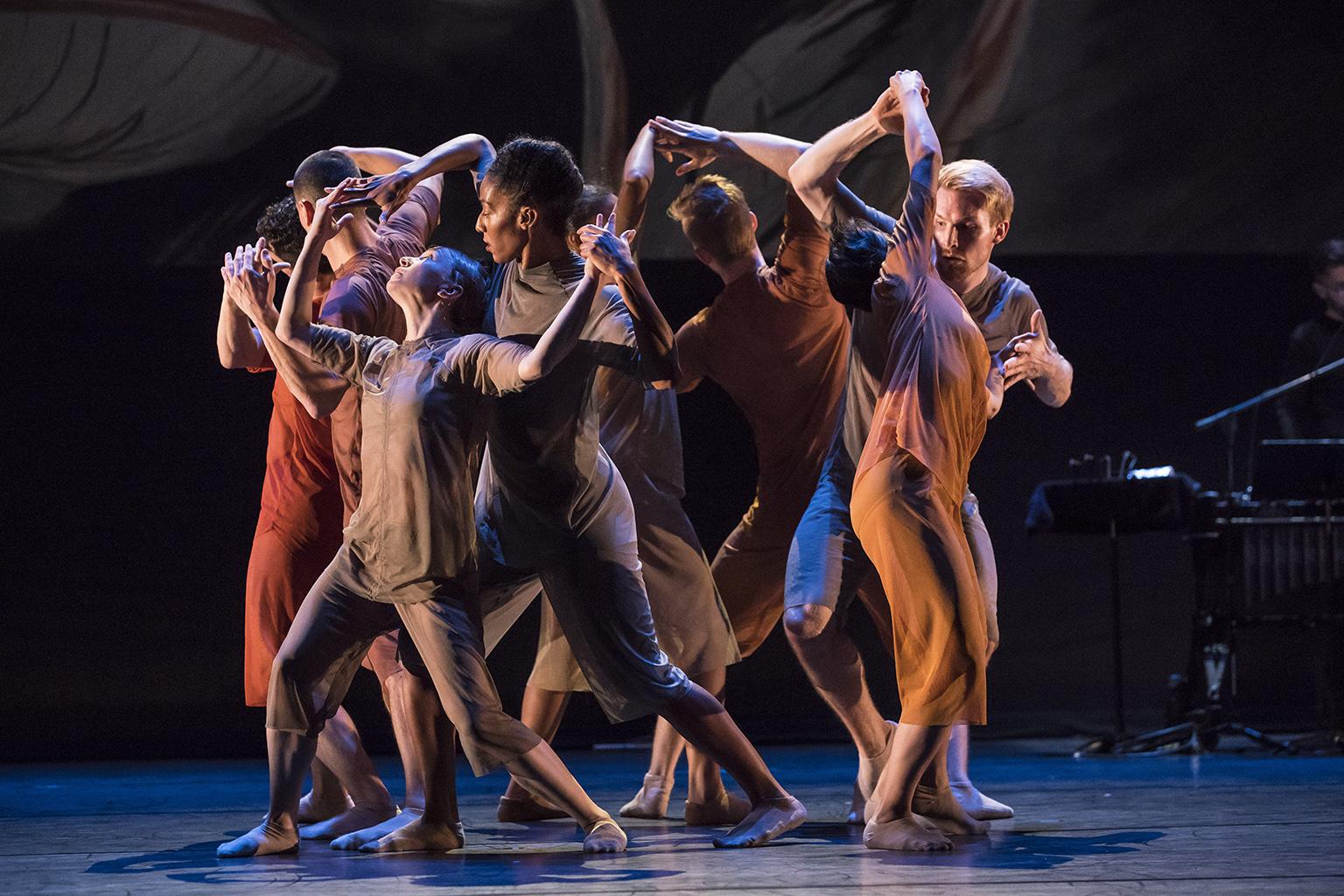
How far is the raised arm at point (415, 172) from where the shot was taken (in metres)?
3.71

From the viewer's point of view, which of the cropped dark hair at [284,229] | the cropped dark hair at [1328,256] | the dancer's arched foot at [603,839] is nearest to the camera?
the dancer's arched foot at [603,839]

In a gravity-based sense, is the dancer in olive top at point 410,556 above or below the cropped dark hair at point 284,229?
below

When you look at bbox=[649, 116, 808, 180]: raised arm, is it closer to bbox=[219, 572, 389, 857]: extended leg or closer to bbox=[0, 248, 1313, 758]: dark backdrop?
bbox=[219, 572, 389, 857]: extended leg

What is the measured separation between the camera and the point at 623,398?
4.41 metres

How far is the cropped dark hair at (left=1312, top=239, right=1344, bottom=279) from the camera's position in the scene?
639 centimetres

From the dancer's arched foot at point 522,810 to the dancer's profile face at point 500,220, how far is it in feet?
5.27

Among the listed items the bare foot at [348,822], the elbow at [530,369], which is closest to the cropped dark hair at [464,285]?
the elbow at [530,369]

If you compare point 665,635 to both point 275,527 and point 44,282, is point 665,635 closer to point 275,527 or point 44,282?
point 275,527

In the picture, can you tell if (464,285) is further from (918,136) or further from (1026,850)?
(1026,850)

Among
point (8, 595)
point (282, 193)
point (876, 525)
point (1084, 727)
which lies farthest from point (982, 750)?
point (8, 595)

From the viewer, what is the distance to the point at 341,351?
3.58 m

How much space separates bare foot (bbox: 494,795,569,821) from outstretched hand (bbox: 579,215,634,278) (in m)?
1.75

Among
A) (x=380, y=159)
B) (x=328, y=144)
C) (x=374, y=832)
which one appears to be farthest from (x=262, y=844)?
(x=328, y=144)

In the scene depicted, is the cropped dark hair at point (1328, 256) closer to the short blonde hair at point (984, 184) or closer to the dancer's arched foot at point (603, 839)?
the short blonde hair at point (984, 184)
